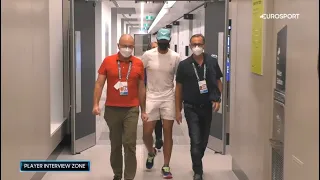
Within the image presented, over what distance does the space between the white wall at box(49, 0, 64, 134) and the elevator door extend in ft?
0.68

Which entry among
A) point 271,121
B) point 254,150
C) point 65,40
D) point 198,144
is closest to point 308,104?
point 271,121

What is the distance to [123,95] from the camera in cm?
424

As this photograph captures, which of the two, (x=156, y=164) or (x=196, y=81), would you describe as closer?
(x=196, y=81)

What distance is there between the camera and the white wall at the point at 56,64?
568 centimetres

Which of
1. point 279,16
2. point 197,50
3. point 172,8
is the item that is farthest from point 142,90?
point 172,8

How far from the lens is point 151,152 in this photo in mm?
5113

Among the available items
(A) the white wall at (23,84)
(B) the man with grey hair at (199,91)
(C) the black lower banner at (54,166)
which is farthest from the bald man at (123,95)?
(C) the black lower banner at (54,166)

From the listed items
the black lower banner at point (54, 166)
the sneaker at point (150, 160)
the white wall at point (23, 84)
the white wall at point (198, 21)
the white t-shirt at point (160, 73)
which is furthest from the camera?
the white wall at point (198, 21)

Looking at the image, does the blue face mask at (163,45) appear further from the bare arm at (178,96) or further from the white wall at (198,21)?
the white wall at (198,21)

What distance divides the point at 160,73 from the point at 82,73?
1.80 meters

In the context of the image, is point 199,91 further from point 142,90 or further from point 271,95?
point 271,95

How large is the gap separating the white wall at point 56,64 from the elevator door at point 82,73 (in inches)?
8.2

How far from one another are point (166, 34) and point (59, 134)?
2162 mm

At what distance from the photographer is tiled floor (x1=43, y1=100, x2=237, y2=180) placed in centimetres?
491
